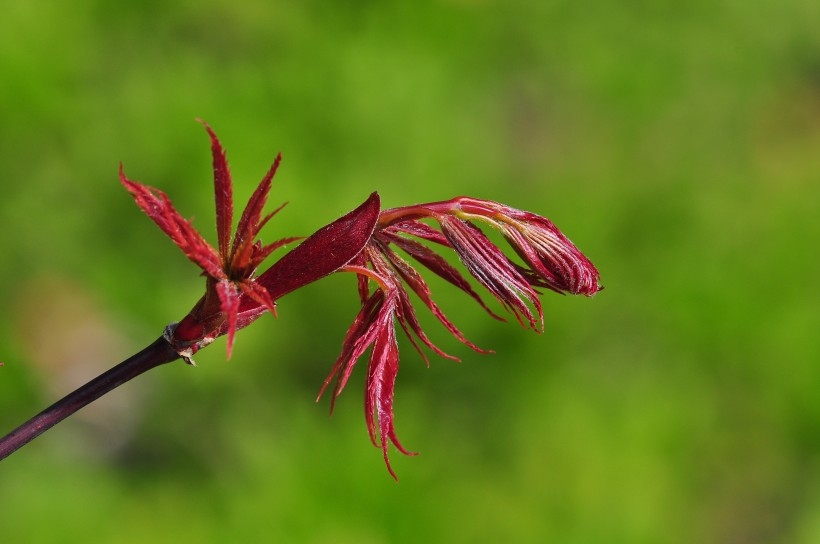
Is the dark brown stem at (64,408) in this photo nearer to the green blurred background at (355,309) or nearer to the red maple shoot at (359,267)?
the red maple shoot at (359,267)

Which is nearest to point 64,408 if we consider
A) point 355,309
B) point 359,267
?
point 359,267

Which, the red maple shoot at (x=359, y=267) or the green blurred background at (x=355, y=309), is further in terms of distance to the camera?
the green blurred background at (x=355, y=309)

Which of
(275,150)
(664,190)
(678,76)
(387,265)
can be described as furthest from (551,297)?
(387,265)

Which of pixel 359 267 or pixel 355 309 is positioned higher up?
pixel 359 267

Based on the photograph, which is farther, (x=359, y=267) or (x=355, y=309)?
(x=355, y=309)

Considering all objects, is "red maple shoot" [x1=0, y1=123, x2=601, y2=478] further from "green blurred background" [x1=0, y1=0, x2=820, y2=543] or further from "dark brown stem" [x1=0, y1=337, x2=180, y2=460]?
"green blurred background" [x1=0, y1=0, x2=820, y2=543]

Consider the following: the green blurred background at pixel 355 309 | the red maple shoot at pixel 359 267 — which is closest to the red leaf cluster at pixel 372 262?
the red maple shoot at pixel 359 267

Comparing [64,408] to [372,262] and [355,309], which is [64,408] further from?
[355,309]

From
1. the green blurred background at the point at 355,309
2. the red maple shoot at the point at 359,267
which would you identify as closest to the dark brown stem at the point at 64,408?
the red maple shoot at the point at 359,267
